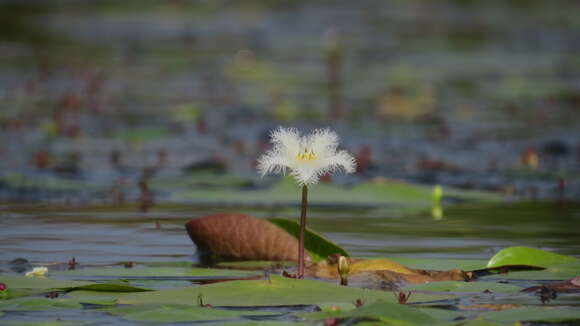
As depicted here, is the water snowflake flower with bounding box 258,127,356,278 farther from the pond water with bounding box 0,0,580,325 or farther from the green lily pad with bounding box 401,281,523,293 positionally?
the pond water with bounding box 0,0,580,325

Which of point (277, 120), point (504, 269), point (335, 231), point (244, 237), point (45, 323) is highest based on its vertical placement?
point (277, 120)

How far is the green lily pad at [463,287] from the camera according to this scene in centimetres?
323

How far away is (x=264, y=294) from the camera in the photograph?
3.02 meters

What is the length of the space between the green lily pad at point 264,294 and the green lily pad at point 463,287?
0.10 metres

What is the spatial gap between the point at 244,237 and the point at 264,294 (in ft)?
2.92

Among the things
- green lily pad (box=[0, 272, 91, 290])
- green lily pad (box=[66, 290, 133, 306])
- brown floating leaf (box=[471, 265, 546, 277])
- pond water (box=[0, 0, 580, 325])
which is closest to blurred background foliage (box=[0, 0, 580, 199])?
pond water (box=[0, 0, 580, 325])

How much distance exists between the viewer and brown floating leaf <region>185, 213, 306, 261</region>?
385cm

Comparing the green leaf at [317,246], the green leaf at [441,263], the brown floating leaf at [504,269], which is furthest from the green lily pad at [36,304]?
the brown floating leaf at [504,269]

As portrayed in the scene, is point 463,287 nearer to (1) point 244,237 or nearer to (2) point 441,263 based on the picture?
(2) point 441,263

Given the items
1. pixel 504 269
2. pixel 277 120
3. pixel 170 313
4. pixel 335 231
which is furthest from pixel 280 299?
pixel 277 120

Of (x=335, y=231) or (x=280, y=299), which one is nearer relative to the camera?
(x=280, y=299)

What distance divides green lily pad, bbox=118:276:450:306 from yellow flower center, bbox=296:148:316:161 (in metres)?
0.35

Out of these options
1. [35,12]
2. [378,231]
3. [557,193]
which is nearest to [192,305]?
[378,231]

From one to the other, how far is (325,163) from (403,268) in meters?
0.52
